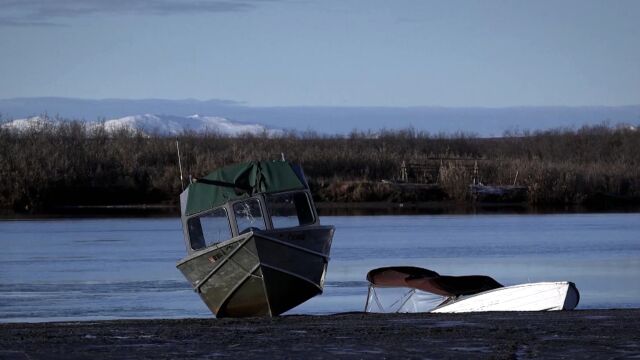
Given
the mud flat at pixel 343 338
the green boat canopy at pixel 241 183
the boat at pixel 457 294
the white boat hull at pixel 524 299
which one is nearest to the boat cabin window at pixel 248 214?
the green boat canopy at pixel 241 183

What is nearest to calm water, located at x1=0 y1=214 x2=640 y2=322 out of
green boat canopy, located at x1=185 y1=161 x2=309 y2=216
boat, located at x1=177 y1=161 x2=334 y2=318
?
boat, located at x1=177 y1=161 x2=334 y2=318

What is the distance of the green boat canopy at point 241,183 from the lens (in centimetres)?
2372

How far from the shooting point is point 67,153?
63.9 metres

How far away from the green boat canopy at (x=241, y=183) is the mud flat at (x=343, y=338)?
5663mm

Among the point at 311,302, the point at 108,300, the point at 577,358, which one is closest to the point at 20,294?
the point at 108,300

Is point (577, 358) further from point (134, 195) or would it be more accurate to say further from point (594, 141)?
point (594, 141)

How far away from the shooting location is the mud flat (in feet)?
45.2

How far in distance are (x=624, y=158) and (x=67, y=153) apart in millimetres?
31199

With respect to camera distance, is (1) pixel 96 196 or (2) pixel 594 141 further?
(2) pixel 594 141

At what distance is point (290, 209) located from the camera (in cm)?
2380

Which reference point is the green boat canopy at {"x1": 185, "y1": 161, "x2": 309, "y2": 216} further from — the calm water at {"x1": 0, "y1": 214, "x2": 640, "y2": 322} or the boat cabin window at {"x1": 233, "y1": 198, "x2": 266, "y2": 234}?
the calm water at {"x1": 0, "y1": 214, "x2": 640, "y2": 322}

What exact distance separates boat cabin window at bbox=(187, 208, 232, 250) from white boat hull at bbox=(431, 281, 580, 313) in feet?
13.2

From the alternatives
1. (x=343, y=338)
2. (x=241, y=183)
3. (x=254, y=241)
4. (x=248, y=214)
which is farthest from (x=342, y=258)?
(x=343, y=338)

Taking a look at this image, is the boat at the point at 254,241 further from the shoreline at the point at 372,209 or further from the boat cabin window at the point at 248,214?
the shoreline at the point at 372,209
